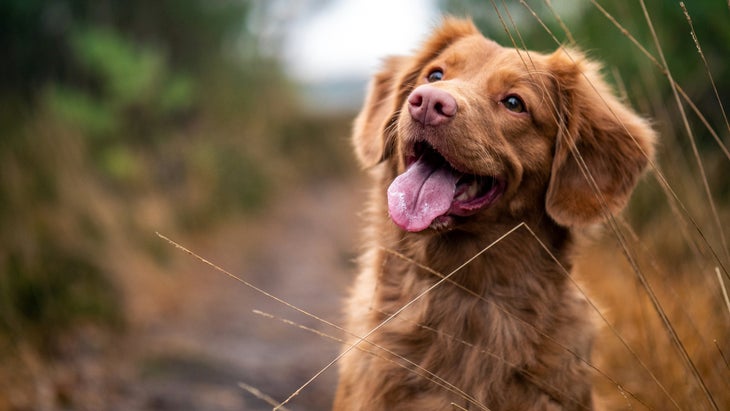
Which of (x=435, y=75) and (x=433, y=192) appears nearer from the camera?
(x=433, y=192)

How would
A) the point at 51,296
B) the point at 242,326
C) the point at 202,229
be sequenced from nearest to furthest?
the point at 51,296 < the point at 242,326 < the point at 202,229

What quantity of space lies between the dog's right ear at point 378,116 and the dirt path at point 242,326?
144 centimetres

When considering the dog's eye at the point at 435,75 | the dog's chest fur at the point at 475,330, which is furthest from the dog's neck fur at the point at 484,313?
the dog's eye at the point at 435,75

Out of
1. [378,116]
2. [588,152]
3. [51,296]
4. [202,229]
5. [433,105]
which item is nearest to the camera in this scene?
[433,105]

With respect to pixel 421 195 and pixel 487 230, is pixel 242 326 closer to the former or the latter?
pixel 487 230

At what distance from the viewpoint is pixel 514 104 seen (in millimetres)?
2605

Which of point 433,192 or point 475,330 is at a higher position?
point 433,192

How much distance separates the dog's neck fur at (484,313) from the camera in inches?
97.7

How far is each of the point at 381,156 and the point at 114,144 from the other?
4.29 m

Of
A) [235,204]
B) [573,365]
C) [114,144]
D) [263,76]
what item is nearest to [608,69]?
[573,365]

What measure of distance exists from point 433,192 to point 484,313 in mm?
552

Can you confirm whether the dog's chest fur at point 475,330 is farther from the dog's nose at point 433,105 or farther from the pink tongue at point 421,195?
the dog's nose at point 433,105

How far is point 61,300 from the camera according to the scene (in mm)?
4375

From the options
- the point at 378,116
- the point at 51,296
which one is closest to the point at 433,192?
the point at 378,116
